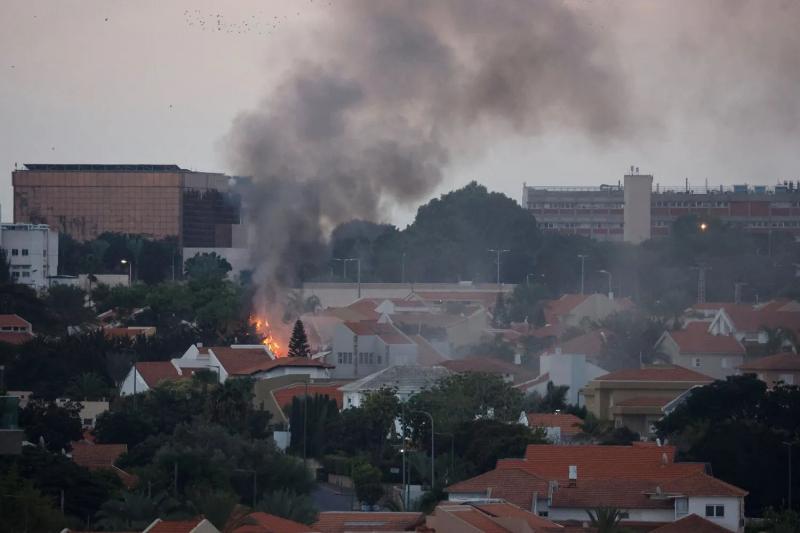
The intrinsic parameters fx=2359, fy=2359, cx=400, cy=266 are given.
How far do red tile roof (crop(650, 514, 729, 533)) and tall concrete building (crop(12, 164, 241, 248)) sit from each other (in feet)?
294

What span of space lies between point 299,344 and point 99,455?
2961cm

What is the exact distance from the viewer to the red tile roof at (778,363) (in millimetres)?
72438

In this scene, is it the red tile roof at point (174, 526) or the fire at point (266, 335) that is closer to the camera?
the red tile roof at point (174, 526)

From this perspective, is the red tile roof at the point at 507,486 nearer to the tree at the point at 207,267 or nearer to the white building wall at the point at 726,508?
the white building wall at the point at 726,508

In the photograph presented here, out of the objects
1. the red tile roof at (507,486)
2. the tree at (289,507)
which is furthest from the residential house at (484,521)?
the red tile roof at (507,486)

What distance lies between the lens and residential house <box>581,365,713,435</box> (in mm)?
65250

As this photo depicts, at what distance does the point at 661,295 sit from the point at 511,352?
964 inches

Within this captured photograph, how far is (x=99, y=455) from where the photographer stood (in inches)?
2131

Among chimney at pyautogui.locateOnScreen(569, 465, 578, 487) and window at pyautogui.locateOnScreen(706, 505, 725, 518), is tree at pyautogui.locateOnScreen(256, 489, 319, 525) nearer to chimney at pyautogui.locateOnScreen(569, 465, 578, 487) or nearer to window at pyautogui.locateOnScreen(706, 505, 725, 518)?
chimney at pyautogui.locateOnScreen(569, 465, 578, 487)

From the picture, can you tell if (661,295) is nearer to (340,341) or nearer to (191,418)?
(340,341)

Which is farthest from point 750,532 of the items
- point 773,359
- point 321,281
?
point 321,281

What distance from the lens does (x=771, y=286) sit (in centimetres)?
11831

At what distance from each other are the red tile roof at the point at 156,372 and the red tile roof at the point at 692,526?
29461 mm

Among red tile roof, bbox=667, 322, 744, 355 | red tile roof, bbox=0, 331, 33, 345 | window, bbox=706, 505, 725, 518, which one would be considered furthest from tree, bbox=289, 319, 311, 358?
window, bbox=706, 505, 725, 518
